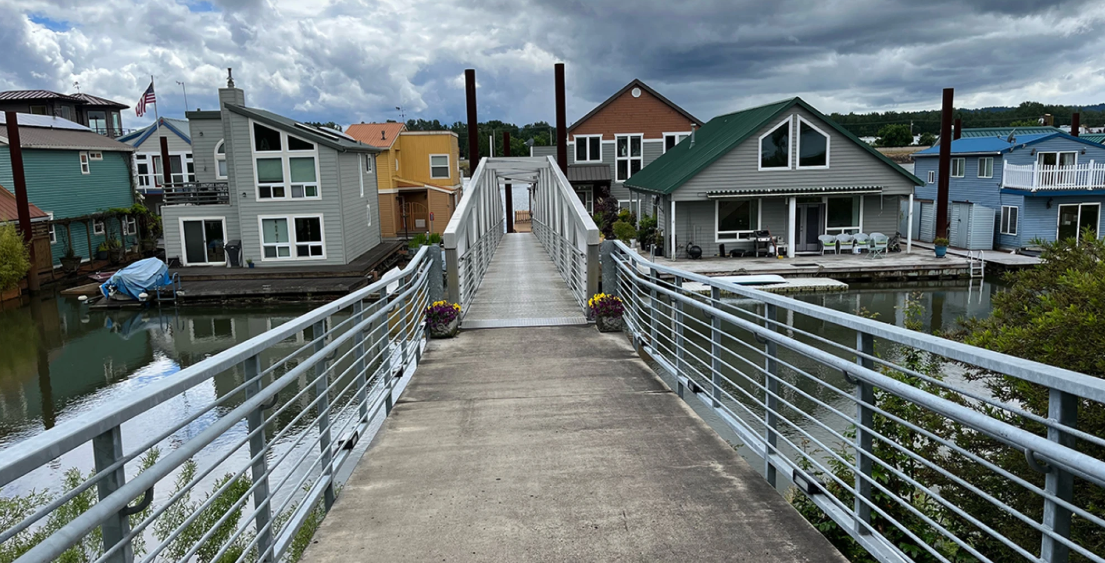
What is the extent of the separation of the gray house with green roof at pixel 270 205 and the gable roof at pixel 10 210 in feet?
14.4

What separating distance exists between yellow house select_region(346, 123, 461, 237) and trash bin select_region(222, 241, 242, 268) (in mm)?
11892

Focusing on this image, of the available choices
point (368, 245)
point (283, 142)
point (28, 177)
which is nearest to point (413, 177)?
point (368, 245)

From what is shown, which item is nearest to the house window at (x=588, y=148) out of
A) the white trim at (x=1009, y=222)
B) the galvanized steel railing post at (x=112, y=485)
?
the white trim at (x=1009, y=222)

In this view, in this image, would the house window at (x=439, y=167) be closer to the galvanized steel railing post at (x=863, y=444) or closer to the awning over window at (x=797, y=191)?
the awning over window at (x=797, y=191)

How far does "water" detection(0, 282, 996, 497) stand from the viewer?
12.5 m

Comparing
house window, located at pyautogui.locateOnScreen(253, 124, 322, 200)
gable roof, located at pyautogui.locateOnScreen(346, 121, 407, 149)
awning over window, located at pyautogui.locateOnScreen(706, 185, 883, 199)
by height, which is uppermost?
gable roof, located at pyautogui.locateOnScreen(346, 121, 407, 149)

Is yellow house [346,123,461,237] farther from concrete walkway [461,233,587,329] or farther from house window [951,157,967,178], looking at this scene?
house window [951,157,967,178]

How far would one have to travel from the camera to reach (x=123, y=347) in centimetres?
1888

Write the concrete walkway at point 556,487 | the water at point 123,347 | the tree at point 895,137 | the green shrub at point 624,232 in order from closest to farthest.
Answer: the concrete walkway at point 556,487 → the water at point 123,347 → the green shrub at point 624,232 → the tree at point 895,137

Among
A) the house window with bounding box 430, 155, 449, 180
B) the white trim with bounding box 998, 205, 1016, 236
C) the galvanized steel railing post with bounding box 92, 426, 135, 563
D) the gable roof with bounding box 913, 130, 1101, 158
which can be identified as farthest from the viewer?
the house window with bounding box 430, 155, 449, 180

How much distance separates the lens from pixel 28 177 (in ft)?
98.6

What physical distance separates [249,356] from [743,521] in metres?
2.30

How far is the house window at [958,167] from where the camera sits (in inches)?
1286

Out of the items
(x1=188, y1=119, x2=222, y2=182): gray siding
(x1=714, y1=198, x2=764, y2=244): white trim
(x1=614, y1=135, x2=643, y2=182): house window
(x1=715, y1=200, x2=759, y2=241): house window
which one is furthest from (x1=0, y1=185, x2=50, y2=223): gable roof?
(x1=614, y1=135, x2=643, y2=182): house window
